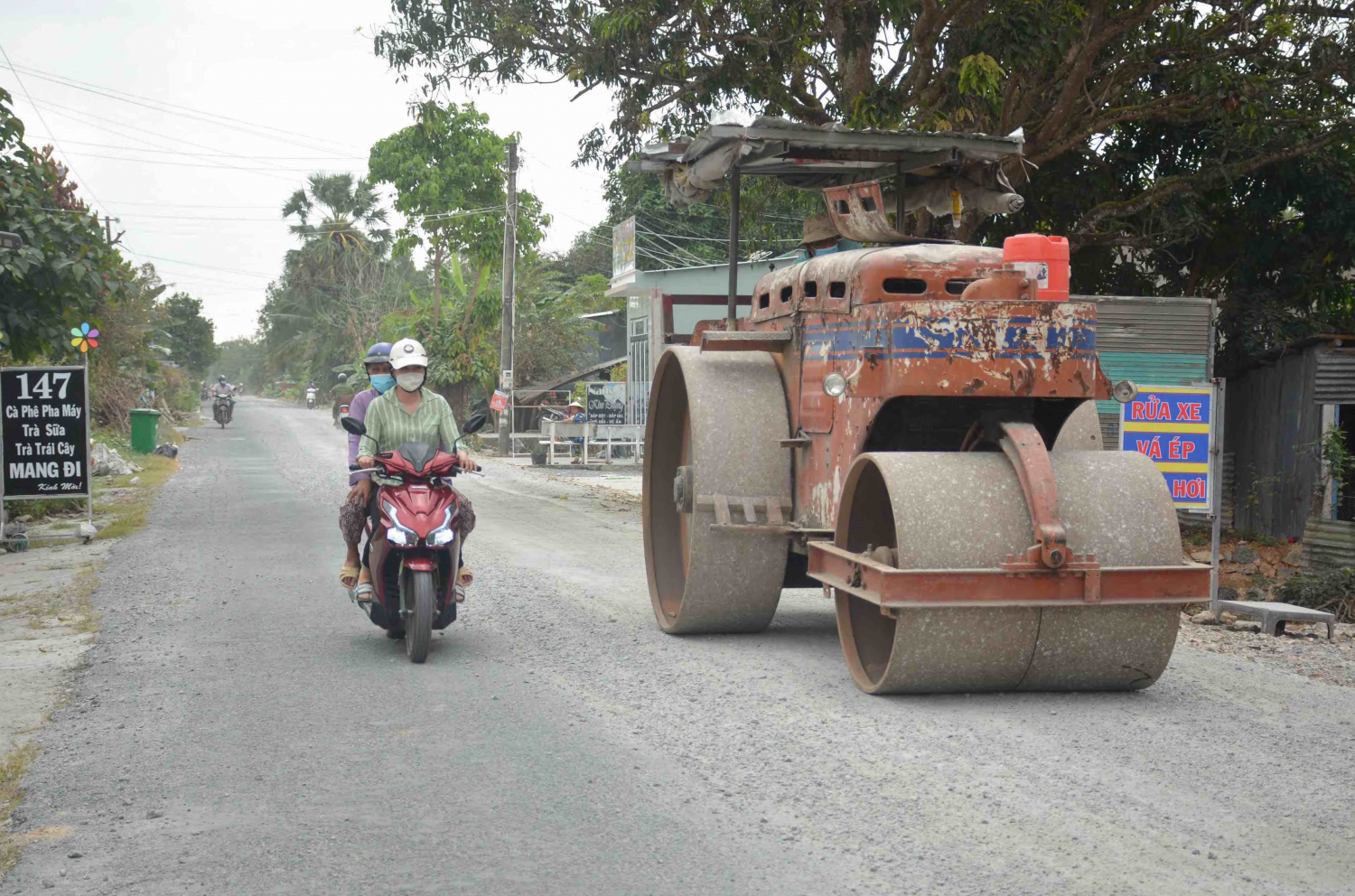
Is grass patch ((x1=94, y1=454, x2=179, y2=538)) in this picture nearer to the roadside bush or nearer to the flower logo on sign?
the flower logo on sign

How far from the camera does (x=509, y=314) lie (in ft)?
112

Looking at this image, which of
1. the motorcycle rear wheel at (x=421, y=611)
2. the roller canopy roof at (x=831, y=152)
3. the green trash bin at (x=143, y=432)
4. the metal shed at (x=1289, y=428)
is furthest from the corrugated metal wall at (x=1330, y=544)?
the green trash bin at (x=143, y=432)

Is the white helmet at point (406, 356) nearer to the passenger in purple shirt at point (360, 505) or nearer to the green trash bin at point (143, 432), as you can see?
the passenger in purple shirt at point (360, 505)

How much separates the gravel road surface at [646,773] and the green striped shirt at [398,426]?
48.3 inches

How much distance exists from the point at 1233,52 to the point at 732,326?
10715 mm

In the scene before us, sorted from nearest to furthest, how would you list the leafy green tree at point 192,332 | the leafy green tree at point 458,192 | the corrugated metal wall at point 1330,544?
the corrugated metal wall at point 1330,544
the leafy green tree at point 458,192
the leafy green tree at point 192,332

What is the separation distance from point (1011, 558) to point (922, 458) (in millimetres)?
639

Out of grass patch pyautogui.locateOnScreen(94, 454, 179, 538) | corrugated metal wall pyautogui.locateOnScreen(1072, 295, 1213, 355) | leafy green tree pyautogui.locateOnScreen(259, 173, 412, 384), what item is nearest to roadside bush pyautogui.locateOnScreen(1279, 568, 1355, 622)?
corrugated metal wall pyautogui.locateOnScreen(1072, 295, 1213, 355)

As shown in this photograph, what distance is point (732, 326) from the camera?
8.43m

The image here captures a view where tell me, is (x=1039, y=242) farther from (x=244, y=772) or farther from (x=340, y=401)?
(x=340, y=401)

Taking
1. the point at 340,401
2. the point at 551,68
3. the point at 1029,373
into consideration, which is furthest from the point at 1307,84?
the point at 340,401

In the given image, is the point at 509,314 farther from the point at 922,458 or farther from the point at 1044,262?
the point at 922,458

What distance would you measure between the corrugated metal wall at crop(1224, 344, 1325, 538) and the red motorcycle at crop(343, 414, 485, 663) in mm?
12165

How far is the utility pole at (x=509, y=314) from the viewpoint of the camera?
3378 cm
